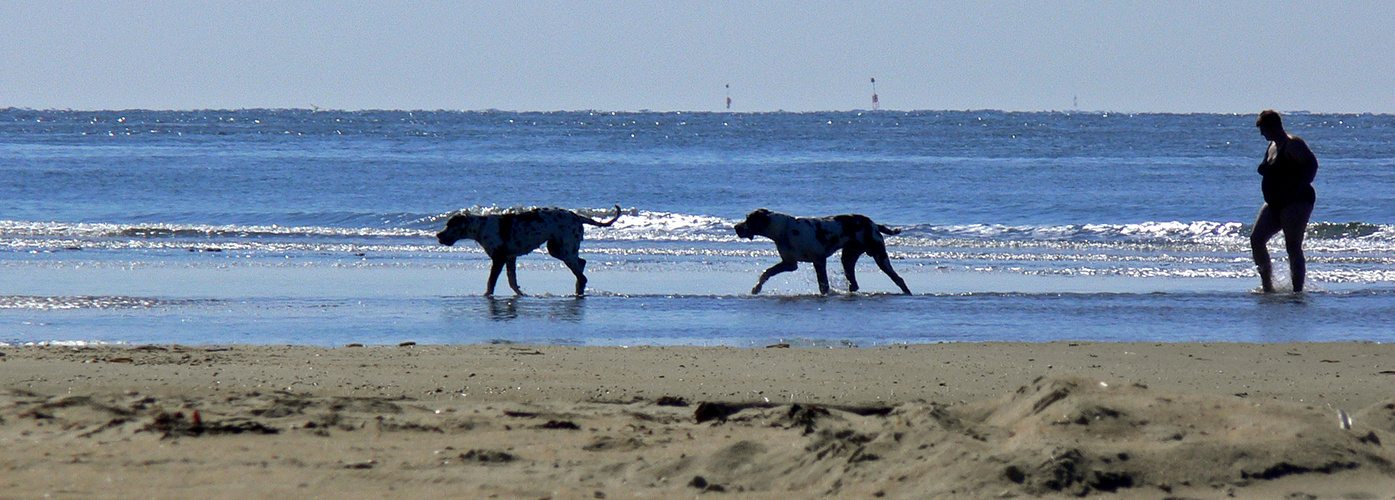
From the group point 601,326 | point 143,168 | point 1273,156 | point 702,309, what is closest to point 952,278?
point 1273,156

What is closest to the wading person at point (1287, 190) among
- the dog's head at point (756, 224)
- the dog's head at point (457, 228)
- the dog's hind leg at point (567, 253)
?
the dog's head at point (756, 224)

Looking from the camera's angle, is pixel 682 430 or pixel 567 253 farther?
pixel 567 253

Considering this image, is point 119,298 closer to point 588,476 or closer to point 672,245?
point 588,476

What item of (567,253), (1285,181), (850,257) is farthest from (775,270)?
(1285,181)

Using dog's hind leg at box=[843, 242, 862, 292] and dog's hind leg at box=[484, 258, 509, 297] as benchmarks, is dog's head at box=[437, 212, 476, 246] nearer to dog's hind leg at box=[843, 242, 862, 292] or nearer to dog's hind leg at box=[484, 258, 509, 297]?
dog's hind leg at box=[484, 258, 509, 297]

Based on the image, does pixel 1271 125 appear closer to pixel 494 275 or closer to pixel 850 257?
pixel 850 257

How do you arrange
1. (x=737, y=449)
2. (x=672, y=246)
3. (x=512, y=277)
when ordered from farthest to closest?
(x=672, y=246) → (x=512, y=277) → (x=737, y=449)

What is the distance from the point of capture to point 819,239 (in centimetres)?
1252

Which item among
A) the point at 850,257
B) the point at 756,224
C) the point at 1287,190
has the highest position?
the point at 1287,190

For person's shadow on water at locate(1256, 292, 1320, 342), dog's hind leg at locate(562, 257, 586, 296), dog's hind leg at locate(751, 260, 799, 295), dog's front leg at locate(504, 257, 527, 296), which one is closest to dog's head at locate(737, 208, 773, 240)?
dog's hind leg at locate(751, 260, 799, 295)

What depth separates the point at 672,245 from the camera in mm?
18906

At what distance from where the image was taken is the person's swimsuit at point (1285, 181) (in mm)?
11820

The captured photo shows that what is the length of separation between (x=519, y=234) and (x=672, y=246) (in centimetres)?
636

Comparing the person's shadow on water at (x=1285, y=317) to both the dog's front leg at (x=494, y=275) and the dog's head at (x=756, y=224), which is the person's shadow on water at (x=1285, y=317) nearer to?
the dog's head at (x=756, y=224)
